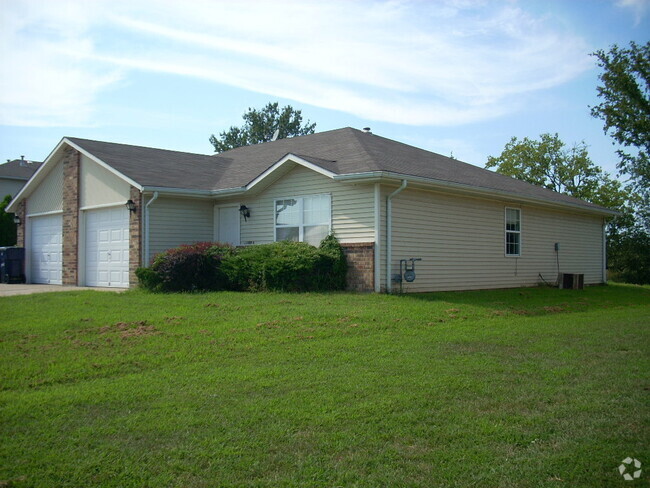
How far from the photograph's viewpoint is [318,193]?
15.4 metres

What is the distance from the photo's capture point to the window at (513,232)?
18.5 meters

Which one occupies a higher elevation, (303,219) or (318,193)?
(318,193)

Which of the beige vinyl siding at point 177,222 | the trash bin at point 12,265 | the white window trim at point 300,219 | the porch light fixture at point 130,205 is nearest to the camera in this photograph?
the white window trim at point 300,219

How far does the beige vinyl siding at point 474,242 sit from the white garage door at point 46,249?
443 inches

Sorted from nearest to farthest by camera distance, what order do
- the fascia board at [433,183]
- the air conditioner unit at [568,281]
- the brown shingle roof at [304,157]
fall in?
the fascia board at [433,183] → the brown shingle roof at [304,157] → the air conditioner unit at [568,281]

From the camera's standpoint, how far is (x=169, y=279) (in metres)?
14.4

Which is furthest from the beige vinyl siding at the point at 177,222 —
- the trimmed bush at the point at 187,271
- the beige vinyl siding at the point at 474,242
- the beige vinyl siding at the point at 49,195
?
the beige vinyl siding at the point at 474,242

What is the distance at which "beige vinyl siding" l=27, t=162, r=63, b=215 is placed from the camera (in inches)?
768

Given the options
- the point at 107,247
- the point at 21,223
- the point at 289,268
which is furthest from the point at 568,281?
the point at 21,223

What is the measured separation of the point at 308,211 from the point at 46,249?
387 inches

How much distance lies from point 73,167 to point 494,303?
13069 millimetres

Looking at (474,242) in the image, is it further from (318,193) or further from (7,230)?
(7,230)

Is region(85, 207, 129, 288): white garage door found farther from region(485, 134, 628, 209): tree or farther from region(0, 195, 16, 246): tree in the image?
region(485, 134, 628, 209): tree

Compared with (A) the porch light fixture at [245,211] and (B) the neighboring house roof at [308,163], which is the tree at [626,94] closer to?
(B) the neighboring house roof at [308,163]
